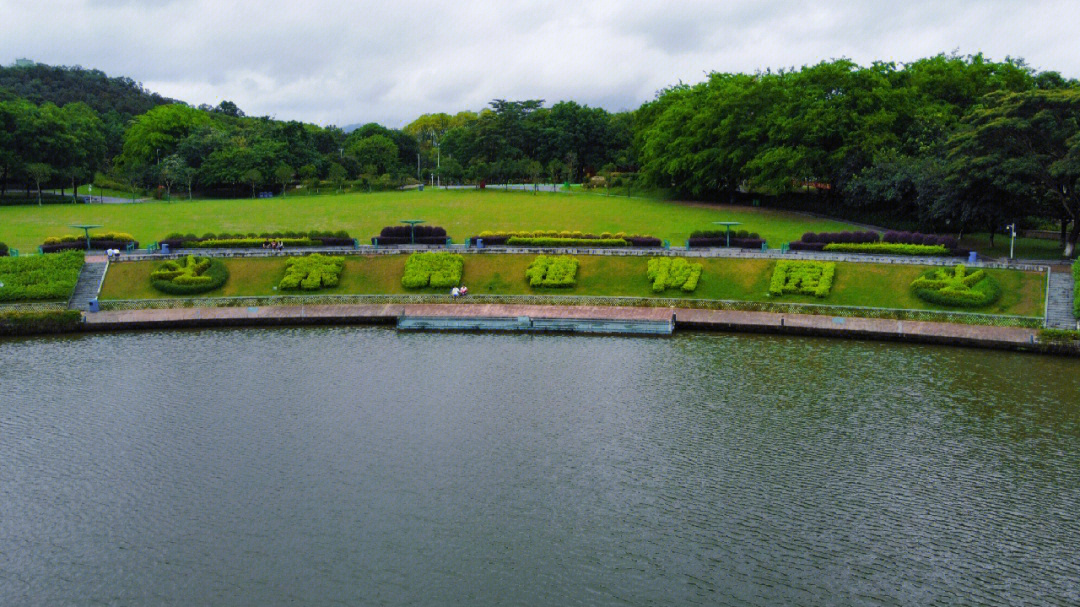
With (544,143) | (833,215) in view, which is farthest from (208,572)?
(544,143)

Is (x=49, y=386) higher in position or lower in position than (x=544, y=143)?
lower

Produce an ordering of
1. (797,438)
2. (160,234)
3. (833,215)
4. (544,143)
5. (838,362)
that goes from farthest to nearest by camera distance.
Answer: (544,143) < (833,215) < (160,234) < (838,362) < (797,438)

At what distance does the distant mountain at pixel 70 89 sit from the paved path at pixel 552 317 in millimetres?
125281

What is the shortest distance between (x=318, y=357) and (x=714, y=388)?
20947 millimetres

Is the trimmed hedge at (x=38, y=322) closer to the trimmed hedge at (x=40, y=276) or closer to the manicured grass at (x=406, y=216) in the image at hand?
the trimmed hedge at (x=40, y=276)

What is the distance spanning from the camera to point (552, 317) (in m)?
54.8

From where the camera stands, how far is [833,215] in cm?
8419

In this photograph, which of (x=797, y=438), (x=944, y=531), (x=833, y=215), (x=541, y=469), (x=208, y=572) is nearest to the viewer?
(x=208, y=572)

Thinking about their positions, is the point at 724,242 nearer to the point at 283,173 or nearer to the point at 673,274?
the point at 673,274

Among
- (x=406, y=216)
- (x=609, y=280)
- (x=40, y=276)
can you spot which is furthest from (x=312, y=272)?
(x=406, y=216)

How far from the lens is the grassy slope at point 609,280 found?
54781 mm

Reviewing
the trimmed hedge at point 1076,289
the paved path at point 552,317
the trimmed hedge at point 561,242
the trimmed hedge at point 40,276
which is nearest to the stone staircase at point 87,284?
the trimmed hedge at point 40,276

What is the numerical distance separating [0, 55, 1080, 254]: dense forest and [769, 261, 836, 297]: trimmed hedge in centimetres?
1282

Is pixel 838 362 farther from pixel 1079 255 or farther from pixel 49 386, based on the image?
pixel 49 386
